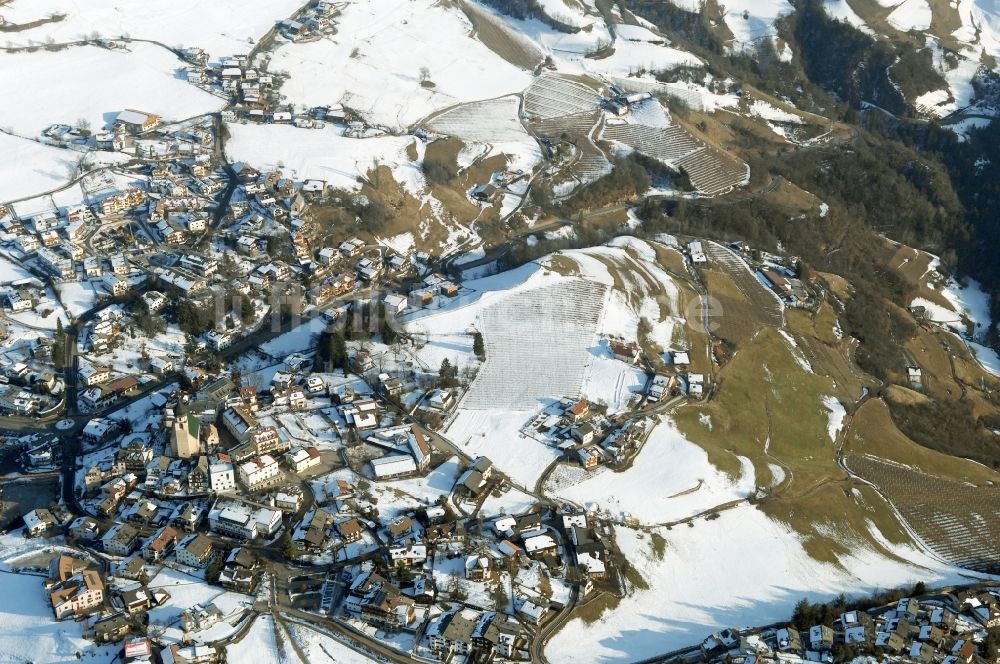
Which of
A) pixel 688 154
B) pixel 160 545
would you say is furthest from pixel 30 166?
pixel 688 154

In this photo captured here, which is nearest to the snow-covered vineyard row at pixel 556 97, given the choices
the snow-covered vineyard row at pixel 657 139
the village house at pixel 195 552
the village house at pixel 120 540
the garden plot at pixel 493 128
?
the garden plot at pixel 493 128

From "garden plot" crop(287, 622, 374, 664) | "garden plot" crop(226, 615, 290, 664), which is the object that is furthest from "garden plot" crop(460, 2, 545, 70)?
"garden plot" crop(226, 615, 290, 664)

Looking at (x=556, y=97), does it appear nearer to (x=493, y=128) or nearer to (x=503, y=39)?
(x=493, y=128)

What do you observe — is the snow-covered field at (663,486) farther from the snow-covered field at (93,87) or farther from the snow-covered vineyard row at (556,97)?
the snow-covered field at (93,87)

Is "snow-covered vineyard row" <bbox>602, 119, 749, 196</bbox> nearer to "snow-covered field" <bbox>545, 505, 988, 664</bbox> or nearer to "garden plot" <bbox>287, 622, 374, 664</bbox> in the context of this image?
"snow-covered field" <bbox>545, 505, 988, 664</bbox>

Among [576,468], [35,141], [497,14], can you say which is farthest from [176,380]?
[497,14]

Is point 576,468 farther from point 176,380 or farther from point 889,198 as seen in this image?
point 889,198

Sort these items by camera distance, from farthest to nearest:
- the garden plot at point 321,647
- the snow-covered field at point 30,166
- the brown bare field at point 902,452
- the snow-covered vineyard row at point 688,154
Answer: the snow-covered vineyard row at point 688,154 → the snow-covered field at point 30,166 → the brown bare field at point 902,452 → the garden plot at point 321,647
